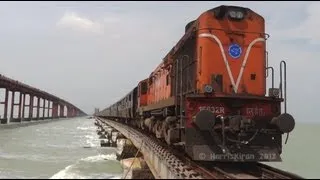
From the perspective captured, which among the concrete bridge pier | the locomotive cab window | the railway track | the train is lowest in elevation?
the concrete bridge pier

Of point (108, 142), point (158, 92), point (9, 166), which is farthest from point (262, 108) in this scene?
point (108, 142)

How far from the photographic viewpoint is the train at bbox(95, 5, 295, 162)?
10945mm

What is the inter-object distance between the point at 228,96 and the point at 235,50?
1.58 m

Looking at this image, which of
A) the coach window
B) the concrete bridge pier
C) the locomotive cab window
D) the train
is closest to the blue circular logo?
the train

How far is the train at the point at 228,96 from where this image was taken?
1095 centimetres

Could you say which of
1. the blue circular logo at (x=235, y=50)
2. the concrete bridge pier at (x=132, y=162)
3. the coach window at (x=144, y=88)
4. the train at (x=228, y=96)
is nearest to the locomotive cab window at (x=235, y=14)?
the train at (x=228, y=96)

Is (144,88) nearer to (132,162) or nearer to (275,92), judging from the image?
(132,162)

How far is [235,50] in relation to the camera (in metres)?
12.1

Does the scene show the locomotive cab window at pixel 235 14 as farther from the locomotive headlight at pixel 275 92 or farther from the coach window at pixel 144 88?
the coach window at pixel 144 88

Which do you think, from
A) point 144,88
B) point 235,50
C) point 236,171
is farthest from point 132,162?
point 144,88

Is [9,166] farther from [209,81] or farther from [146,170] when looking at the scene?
[209,81]

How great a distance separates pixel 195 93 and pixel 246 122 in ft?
5.18

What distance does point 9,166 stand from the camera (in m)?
20.6

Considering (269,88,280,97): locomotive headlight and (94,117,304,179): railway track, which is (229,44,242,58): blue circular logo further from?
(94,117,304,179): railway track
